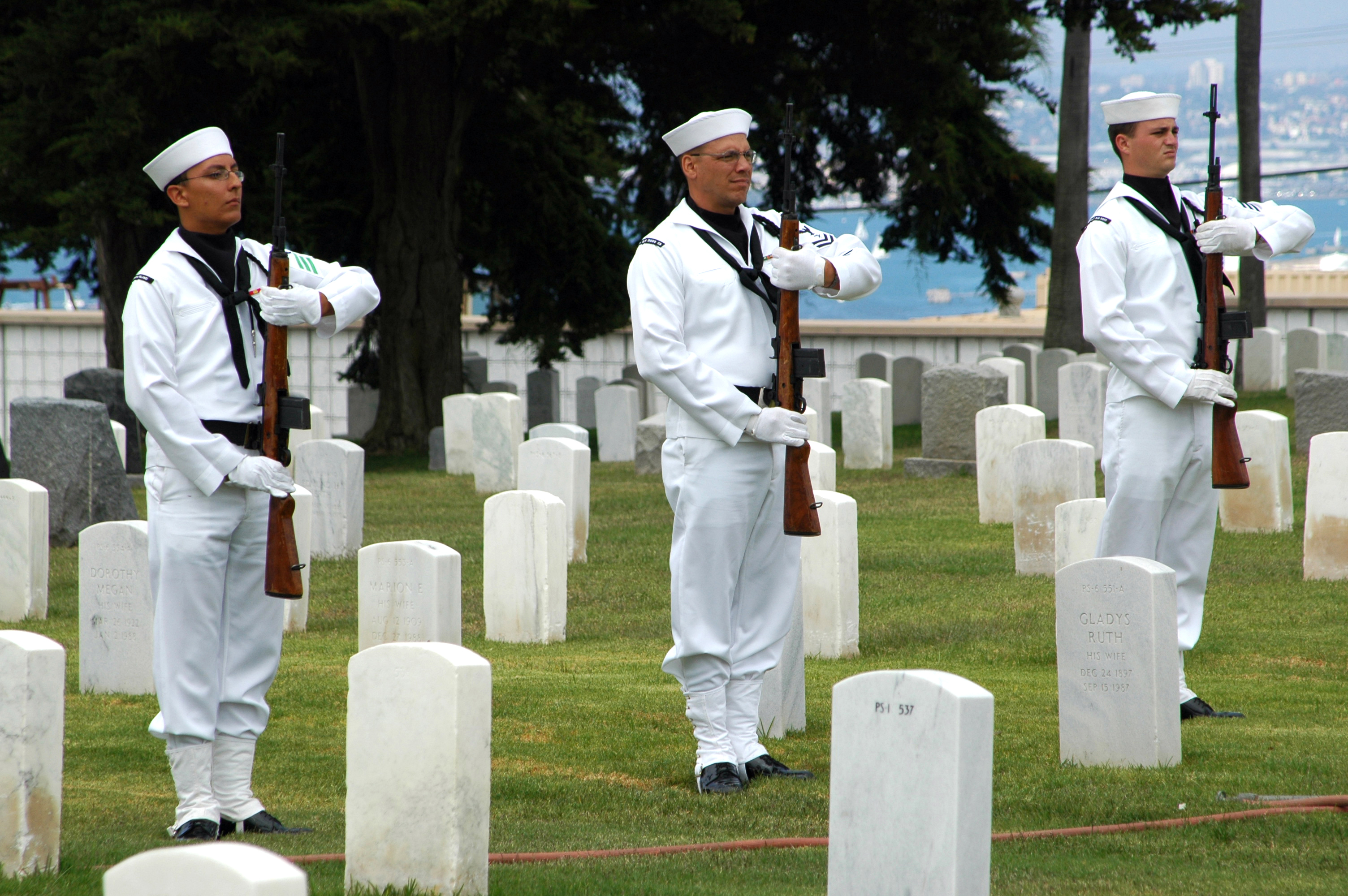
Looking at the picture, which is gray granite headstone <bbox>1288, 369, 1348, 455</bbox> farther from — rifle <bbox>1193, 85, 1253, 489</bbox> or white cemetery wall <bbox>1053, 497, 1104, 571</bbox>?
rifle <bbox>1193, 85, 1253, 489</bbox>

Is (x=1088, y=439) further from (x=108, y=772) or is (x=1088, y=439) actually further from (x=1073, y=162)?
(x=108, y=772)

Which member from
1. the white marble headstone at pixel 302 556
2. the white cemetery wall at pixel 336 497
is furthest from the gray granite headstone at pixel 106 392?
the white marble headstone at pixel 302 556

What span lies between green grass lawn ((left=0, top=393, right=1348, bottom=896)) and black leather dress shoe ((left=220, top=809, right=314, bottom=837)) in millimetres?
101

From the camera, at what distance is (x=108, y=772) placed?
20.0 feet

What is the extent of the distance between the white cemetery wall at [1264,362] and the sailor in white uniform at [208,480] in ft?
62.8

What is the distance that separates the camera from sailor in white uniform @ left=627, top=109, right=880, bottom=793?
5.30 metres

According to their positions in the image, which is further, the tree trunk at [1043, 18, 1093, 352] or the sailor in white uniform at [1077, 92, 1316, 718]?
the tree trunk at [1043, 18, 1093, 352]

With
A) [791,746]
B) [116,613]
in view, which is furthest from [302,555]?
[791,746]

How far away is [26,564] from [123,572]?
2.33 meters

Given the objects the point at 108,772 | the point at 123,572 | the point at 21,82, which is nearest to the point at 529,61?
the point at 21,82

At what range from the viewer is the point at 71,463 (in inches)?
465

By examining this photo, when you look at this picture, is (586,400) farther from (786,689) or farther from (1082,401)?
(786,689)

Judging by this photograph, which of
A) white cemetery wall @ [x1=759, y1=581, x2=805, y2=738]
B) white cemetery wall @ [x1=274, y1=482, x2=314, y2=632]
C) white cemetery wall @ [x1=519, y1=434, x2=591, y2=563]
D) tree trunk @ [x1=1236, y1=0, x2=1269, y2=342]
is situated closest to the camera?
white cemetery wall @ [x1=759, y1=581, x2=805, y2=738]

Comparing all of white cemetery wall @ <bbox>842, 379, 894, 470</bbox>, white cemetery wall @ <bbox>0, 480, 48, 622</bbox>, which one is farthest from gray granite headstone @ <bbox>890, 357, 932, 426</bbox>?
white cemetery wall @ <bbox>0, 480, 48, 622</bbox>
